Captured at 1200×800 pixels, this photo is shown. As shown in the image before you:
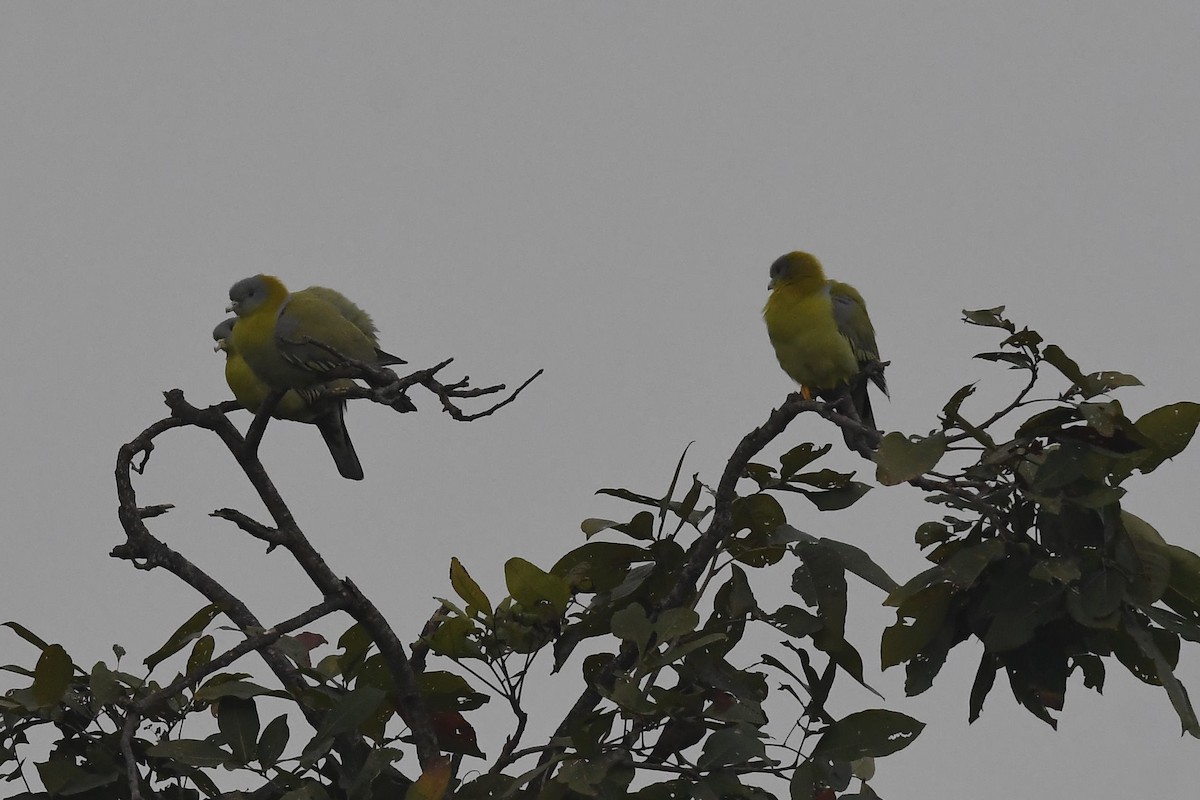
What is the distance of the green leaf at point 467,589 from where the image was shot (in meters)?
3.17

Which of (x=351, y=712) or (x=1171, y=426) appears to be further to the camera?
(x=351, y=712)

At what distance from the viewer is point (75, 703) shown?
10.1 ft

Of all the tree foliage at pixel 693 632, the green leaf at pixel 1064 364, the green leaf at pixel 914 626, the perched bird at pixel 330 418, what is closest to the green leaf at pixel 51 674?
the tree foliage at pixel 693 632

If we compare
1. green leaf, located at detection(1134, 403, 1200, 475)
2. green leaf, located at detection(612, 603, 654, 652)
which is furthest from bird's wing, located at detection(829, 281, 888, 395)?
green leaf, located at detection(1134, 403, 1200, 475)

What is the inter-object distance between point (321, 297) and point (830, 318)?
2.34 m

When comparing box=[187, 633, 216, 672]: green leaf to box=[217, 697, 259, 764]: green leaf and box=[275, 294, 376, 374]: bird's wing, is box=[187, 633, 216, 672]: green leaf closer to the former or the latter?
box=[217, 697, 259, 764]: green leaf

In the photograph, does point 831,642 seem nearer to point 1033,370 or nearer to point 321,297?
point 1033,370

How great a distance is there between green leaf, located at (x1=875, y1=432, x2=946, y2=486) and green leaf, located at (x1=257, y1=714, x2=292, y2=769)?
4.73 ft

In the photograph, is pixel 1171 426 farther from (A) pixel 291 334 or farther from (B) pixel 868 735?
(A) pixel 291 334

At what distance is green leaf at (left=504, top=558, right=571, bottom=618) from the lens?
10.3 ft

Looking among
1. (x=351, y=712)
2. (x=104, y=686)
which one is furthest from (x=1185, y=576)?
(x=104, y=686)

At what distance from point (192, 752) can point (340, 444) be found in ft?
8.44

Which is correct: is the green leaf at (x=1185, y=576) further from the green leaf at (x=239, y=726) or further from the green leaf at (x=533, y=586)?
the green leaf at (x=239, y=726)

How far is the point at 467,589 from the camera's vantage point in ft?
10.4
